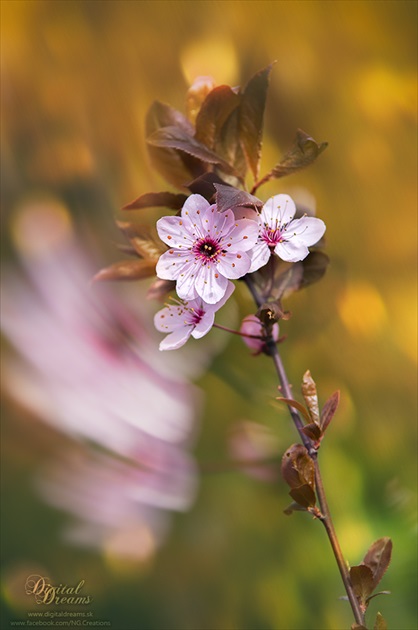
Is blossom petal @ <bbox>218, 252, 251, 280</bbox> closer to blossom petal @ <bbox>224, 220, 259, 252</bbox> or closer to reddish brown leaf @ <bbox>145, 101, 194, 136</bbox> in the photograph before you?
blossom petal @ <bbox>224, 220, 259, 252</bbox>

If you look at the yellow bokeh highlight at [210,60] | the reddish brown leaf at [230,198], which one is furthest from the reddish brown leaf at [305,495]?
the yellow bokeh highlight at [210,60]

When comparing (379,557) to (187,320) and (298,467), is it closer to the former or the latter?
(298,467)

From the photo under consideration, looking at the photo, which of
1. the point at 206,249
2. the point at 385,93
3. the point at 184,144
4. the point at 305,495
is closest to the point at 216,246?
the point at 206,249

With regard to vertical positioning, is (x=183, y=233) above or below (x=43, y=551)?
above

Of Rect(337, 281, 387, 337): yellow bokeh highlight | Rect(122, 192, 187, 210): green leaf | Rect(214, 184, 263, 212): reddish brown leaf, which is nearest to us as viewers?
Rect(214, 184, 263, 212): reddish brown leaf

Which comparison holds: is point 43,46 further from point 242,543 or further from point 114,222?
point 242,543

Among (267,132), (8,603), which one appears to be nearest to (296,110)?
(267,132)

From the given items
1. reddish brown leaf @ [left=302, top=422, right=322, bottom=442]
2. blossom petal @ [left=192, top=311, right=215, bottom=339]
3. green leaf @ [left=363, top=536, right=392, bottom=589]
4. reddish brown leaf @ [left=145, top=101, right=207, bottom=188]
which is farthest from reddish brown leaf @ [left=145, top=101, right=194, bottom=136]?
green leaf @ [left=363, top=536, right=392, bottom=589]
